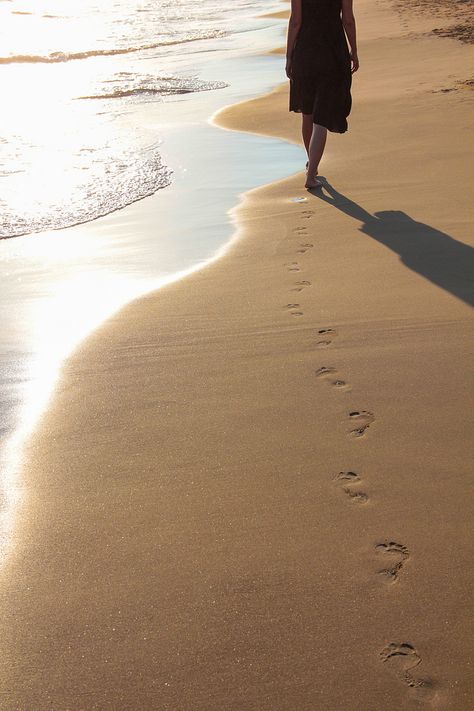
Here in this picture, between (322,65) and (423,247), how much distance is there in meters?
1.75

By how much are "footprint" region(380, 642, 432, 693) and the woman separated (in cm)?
420

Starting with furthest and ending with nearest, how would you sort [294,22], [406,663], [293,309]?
[294,22], [293,309], [406,663]

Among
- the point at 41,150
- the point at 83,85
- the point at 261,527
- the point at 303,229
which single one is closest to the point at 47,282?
the point at 303,229

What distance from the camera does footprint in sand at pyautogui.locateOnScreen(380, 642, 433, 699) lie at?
167cm

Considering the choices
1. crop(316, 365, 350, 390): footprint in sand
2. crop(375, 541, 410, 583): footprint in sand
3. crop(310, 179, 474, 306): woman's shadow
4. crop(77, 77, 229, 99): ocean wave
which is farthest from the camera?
crop(77, 77, 229, 99): ocean wave

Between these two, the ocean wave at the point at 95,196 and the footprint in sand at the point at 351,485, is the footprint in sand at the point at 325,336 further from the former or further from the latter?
the ocean wave at the point at 95,196

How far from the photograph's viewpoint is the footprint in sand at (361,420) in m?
2.59

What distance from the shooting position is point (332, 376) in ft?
9.73

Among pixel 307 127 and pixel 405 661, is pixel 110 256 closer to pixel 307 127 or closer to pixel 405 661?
pixel 307 127

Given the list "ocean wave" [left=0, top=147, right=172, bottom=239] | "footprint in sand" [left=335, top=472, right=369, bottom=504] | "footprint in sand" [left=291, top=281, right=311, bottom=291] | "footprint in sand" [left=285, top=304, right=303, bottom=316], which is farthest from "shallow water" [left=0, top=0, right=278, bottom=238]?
"footprint in sand" [left=335, top=472, right=369, bottom=504]

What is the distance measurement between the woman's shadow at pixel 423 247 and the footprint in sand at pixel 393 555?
5.41 feet

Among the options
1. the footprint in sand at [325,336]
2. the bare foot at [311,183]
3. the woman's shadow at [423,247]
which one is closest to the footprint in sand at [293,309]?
the footprint in sand at [325,336]

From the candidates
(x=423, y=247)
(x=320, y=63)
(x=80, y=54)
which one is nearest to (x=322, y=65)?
(x=320, y=63)

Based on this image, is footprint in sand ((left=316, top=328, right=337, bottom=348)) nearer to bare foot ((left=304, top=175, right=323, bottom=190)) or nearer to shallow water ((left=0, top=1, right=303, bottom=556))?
shallow water ((left=0, top=1, right=303, bottom=556))
